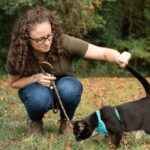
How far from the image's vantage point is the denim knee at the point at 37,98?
443 cm

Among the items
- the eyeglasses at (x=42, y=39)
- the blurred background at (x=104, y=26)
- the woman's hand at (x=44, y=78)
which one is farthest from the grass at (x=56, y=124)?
the blurred background at (x=104, y=26)

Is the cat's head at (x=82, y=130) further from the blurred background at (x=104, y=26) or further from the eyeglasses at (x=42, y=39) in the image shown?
the blurred background at (x=104, y=26)

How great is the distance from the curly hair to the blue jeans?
20 cm

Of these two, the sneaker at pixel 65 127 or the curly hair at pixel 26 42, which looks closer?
the curly hair at pixel 26 42

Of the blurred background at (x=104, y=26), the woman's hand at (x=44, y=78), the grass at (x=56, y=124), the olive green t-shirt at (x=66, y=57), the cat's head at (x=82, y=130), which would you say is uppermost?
the olive green t-shirt at (x=66, y=57)

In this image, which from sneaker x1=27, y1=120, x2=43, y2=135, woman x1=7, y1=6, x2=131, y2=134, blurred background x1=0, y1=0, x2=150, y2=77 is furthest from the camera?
blurred background x1=0, y1=0, x2=150, y2=77

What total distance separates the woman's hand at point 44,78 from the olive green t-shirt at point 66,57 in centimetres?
8

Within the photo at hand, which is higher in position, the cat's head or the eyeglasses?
the eyeglasses

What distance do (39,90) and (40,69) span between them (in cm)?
20

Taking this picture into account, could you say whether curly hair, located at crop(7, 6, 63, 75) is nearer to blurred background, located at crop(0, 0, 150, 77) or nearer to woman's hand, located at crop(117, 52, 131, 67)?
woman's hand, located at crop(117, 52, 131, 67)

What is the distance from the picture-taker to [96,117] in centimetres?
423

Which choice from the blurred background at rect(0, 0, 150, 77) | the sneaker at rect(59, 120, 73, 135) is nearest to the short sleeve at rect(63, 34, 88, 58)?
the sneaker at rect(59, 120, 73, 135)

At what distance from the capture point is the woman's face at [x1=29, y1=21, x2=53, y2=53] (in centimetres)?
416

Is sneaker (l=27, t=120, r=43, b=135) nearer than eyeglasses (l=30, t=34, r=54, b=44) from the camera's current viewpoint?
No
